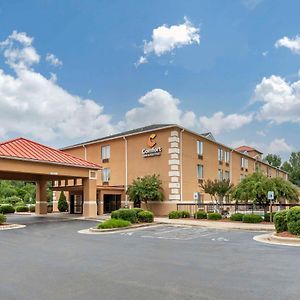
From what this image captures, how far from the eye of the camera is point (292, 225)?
16.7 meters

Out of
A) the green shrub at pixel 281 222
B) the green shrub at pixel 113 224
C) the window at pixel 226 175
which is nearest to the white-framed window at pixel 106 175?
the window at pixel 226 175

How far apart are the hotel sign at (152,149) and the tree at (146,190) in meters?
2.31

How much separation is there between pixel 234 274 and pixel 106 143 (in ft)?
105

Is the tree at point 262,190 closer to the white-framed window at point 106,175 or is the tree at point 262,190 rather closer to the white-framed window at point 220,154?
the white-framed window at point 220,154

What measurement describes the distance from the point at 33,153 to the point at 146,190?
10167mm

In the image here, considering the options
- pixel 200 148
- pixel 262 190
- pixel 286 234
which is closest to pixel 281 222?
pixel 286 234

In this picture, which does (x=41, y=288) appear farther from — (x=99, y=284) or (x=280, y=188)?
(x=280, y=188)

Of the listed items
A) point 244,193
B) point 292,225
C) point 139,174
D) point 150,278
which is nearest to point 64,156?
point 139,174

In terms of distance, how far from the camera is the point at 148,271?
31.4 ft

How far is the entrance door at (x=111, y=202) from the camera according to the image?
3822cm

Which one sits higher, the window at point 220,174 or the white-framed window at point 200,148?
the white-framed window at point 200,148

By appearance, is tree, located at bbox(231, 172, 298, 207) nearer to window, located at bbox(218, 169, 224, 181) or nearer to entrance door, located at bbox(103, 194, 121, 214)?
entrance door, located at bbox(103, 194, 121, 214)

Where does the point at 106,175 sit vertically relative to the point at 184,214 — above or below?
above

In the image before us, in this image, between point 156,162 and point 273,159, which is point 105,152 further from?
point 273,159
